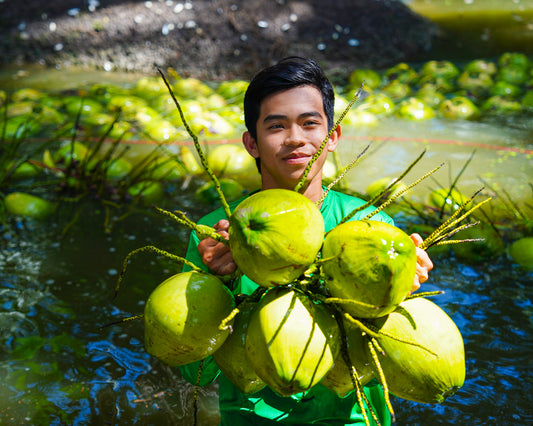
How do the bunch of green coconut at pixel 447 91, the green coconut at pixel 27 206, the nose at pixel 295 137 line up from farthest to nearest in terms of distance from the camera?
the bunch of green coconut at pixel 447 91
the green coconut at pixel 27 206
the nose at pixel 295 137

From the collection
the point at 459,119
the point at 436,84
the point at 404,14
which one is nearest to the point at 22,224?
the point at 459,119

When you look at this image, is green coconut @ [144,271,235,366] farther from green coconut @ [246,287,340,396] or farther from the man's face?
the man's face

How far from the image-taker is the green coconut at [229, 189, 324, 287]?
905 millimetres

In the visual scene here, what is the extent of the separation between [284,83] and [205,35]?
557 cm

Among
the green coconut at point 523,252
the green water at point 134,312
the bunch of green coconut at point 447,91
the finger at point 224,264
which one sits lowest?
the bunch of green coconut at point 447,91

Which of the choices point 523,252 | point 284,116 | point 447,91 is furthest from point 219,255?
point 447,91

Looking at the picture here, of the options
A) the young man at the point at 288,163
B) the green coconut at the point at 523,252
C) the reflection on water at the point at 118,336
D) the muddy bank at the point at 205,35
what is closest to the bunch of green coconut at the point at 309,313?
the young man at the point at 288,163

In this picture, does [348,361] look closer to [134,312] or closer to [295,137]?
[295,137]

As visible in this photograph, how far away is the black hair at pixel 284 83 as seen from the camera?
1.49m

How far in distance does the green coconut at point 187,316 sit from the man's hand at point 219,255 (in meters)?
0.05

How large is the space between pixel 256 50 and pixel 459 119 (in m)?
2.79

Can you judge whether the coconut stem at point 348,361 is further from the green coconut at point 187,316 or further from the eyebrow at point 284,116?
the eyebrow at point 284,116

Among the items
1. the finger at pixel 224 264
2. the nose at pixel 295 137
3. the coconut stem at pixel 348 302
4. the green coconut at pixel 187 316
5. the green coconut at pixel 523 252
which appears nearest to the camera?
the coconut stem at pixel 348 302

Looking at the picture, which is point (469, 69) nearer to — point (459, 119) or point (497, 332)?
point (459, 119)
